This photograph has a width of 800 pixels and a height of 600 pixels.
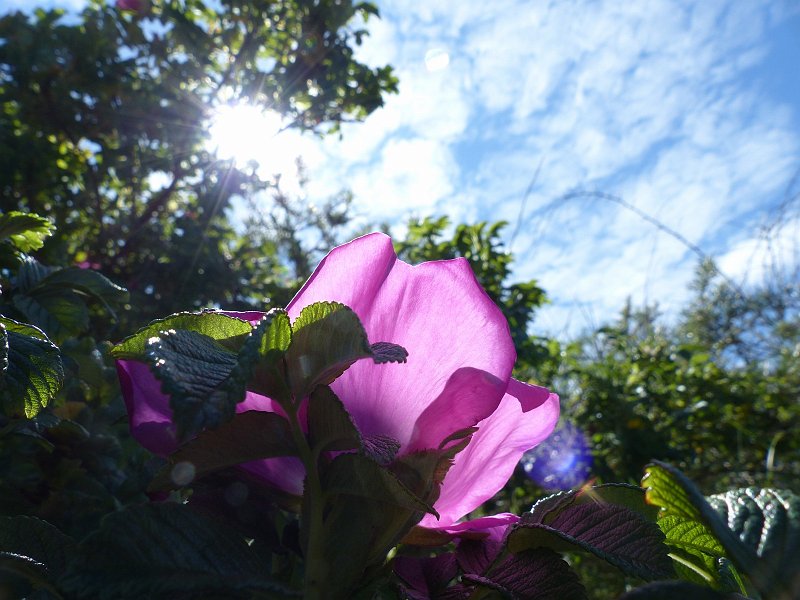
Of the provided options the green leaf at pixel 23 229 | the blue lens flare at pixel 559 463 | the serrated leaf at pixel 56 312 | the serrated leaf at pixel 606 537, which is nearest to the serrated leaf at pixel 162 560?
the serrated leaf at pixel 606 537

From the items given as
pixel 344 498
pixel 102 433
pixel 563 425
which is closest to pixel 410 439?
pixel 344 498

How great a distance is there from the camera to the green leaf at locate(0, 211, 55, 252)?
65 cm

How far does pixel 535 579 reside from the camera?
35 centimetres

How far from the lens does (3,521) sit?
40cm

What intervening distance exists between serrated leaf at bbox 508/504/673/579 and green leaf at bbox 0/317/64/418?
1.23ft

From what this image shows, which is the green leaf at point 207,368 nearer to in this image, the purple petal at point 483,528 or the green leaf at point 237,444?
the green leaf at point 237,444

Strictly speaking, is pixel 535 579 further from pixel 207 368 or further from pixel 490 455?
pixel 207 368

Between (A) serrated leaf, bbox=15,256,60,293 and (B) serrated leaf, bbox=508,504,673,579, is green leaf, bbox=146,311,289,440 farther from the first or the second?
(A) serrated leaf, bbox=15,256,60,293

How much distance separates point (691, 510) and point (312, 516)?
210mm

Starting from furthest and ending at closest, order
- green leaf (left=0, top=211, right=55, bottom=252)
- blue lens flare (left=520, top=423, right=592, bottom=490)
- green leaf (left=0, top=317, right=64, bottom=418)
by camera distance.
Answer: blue lens flare (left=520, top=423, right=592, bottom=490)
green leaf (left=0, top=211, right=55, bottom=252)
green leaf (left=0, top=317, right=64, bottom=418)

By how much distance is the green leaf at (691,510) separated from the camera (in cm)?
27

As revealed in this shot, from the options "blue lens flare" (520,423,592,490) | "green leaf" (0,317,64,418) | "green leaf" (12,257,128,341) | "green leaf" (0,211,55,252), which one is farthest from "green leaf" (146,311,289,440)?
"blue lens flare" (520,423,592,490)

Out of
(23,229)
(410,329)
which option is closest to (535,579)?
(410,329)

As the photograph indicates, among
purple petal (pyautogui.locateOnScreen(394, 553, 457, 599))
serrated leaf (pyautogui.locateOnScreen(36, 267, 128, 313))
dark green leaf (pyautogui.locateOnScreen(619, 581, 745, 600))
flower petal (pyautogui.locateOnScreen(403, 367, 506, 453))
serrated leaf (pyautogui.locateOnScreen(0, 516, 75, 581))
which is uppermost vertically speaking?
serrated leaf (pyautogui.locateOnScreen(36, 267, 128, 313))
